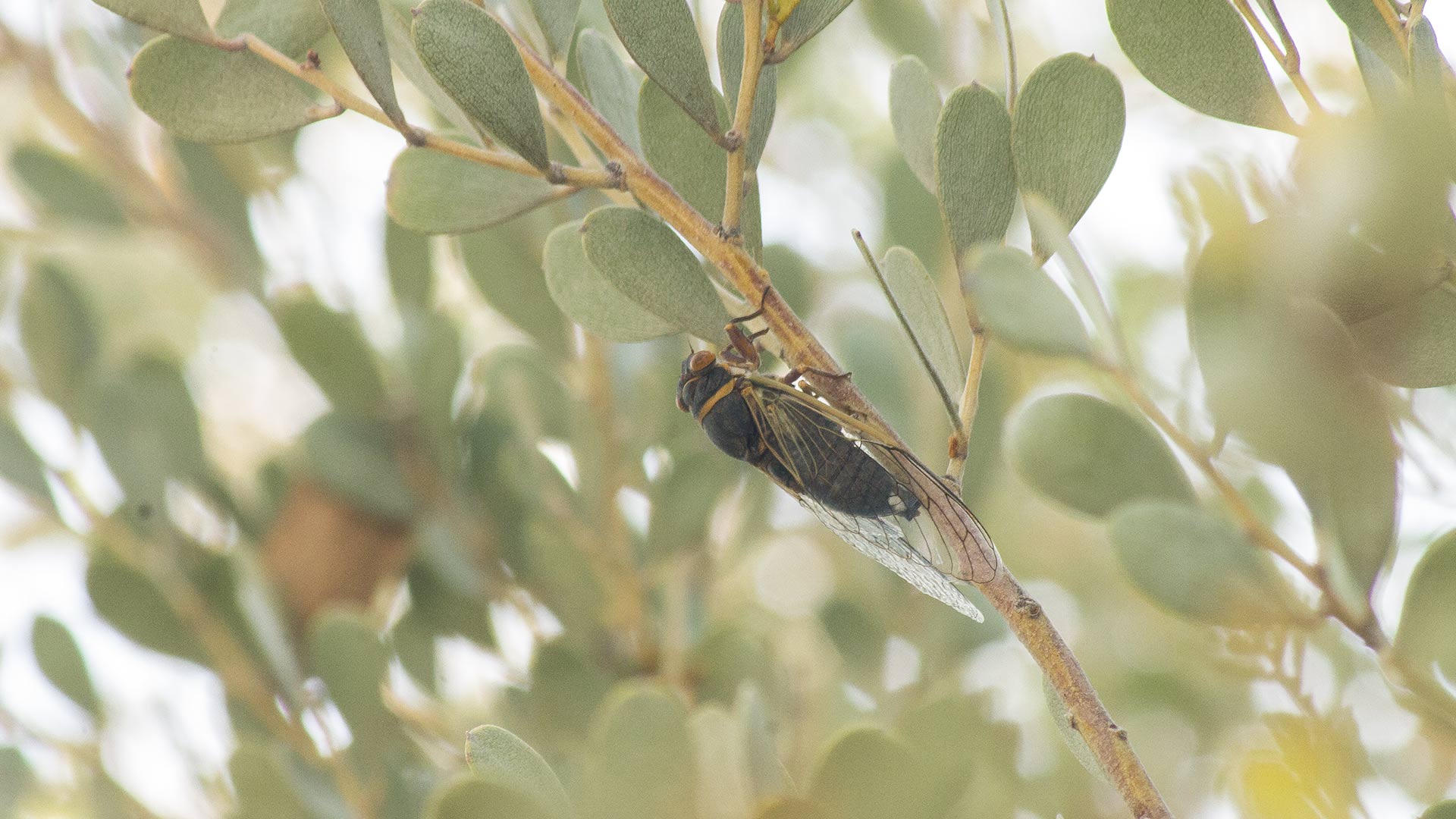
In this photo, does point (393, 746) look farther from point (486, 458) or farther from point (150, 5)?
point (150, 5)

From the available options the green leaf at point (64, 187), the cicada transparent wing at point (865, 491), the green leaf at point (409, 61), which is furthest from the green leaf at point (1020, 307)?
the green leaf at point (64, 187)

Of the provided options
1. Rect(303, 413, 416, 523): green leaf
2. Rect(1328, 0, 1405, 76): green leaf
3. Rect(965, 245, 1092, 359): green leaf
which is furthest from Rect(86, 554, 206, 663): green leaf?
Rect(1328, 0, 1405, 76): green leaf

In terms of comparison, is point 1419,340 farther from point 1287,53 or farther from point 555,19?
point 555,19

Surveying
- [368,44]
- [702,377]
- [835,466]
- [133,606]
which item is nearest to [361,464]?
[133,606]

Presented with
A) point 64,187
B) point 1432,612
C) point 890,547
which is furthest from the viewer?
point 64,187

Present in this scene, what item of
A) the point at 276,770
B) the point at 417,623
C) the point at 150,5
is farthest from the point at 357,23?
the point at 417,623

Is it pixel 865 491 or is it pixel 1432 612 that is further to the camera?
pixel 865 491

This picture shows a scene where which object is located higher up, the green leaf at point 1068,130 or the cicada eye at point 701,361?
Answer: the green leaf at point 1068,130

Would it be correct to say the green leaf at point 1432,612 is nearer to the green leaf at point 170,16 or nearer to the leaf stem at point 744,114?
the leaf stem at point 744,114

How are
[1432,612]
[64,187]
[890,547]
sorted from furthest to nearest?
1. [64,187]
2. [890,547]
3. [1432,612]
